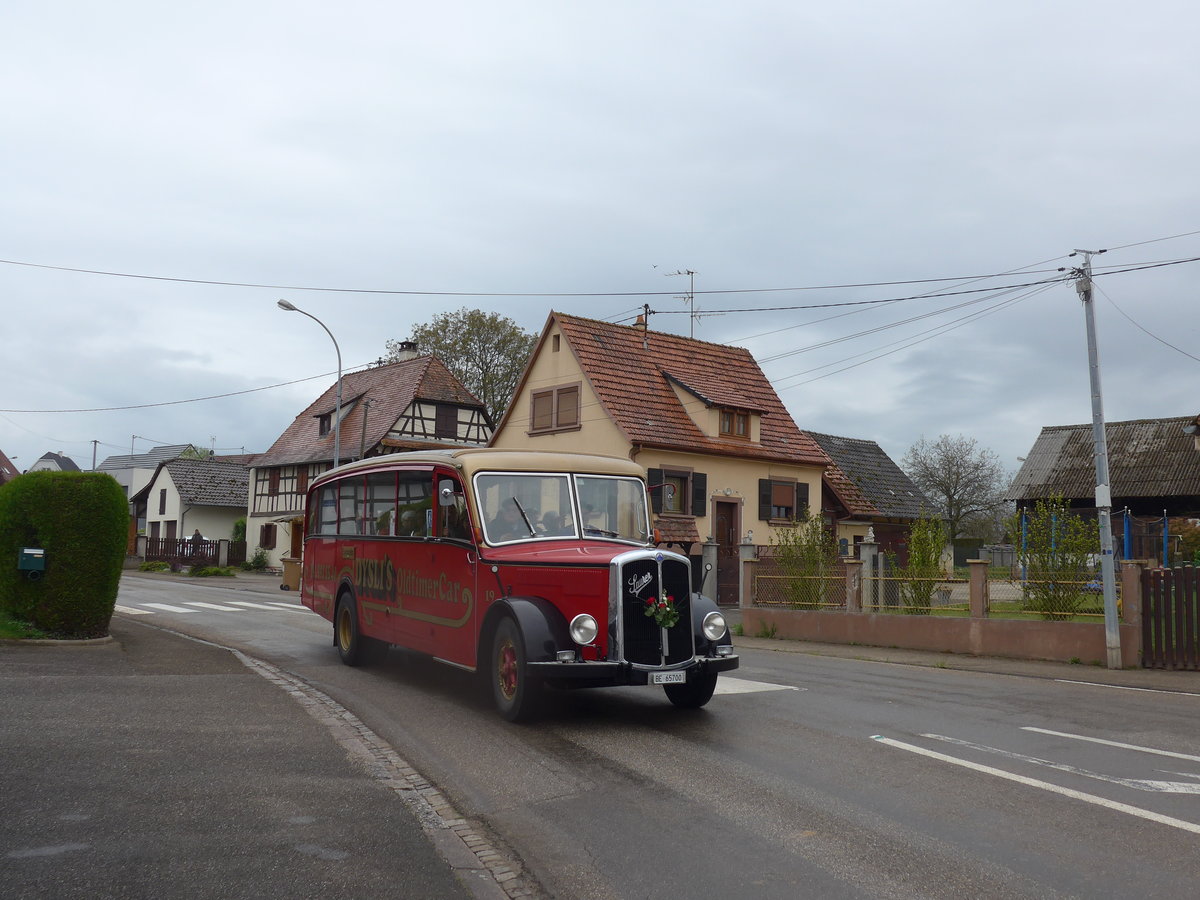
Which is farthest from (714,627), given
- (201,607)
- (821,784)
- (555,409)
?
(555,409)

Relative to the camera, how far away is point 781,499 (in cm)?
3756

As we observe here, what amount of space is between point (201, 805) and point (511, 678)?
3.75 m

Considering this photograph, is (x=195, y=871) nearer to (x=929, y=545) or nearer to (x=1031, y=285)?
(x=929, y=545)

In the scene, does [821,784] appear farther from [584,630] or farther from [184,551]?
[184,551]

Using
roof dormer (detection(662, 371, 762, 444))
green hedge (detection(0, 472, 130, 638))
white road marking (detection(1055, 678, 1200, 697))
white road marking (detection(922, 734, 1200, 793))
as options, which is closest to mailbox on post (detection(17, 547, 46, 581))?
green hedge (detection(0, 472, 130, 638))

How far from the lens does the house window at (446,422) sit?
51.7m

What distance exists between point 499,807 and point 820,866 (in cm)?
215

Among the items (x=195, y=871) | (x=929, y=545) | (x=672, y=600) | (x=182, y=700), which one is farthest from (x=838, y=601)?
(x=195, y=871)

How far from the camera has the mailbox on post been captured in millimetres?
13070

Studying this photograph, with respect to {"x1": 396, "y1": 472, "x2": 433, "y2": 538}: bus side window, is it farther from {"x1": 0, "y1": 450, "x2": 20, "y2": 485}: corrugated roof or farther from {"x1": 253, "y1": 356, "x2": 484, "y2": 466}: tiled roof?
{"x1": 253, "y1": 356, "x2": 484, "y2": 466}: tiled roof

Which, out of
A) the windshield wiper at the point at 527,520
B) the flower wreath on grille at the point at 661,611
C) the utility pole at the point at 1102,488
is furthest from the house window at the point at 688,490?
the flower wreath on grille at the point at 661,611

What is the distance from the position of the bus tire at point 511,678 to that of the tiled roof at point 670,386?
23.0m

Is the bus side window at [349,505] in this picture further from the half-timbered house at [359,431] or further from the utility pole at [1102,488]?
the half-timbered house at [359,431]


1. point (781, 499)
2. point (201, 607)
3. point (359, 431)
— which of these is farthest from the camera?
point (359, 431)
